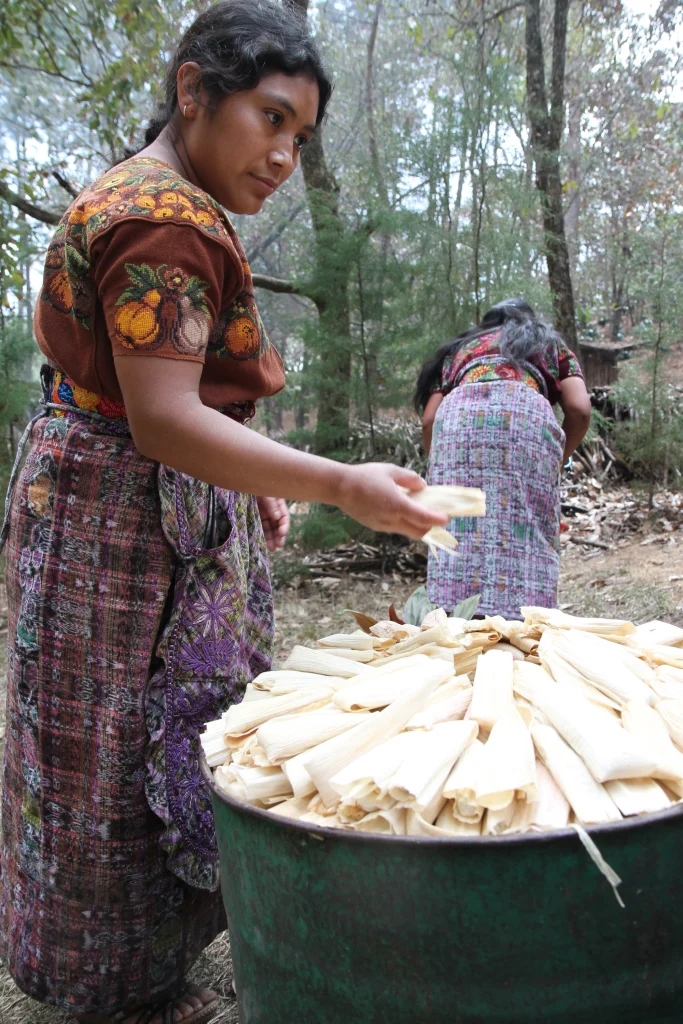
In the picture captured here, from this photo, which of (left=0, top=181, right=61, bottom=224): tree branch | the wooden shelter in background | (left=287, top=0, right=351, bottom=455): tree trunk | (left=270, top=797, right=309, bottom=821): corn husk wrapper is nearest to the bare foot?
(left=270, top=797, right=309, bottom=821): corn husk wrapper

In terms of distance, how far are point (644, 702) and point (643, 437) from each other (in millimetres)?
5768

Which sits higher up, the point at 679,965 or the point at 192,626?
the point at 192,626

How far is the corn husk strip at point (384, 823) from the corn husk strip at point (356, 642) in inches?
19.9

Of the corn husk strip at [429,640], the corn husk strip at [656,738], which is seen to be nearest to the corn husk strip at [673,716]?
the corn husk strip at [656,738]

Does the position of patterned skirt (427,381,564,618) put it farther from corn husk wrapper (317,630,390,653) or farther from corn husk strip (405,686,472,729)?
corn husk strip (405,686,472,729)

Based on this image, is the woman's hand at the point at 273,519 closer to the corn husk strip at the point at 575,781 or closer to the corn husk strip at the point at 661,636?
the corn husk strip at the point at 661,636

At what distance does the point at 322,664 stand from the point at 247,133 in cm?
89

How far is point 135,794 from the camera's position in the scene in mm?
1361

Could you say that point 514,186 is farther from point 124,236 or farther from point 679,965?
point 679,965

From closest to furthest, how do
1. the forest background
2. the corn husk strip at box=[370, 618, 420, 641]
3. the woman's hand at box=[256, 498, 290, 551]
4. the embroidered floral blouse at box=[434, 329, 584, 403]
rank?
the corn husk strip at box=[370, 618, 420, 641], the woman's hand at box=[256, 498, 290, 551], the embroidered floral blouse at box=[434, 329, 584, 403], the forest background

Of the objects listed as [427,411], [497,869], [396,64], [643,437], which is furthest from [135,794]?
[396,64]

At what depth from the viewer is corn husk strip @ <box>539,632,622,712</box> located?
1093 millimetres

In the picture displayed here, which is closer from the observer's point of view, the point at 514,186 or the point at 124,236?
the point at 124,236

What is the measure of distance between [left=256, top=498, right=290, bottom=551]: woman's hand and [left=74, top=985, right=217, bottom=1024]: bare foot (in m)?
0.93
